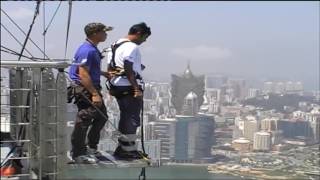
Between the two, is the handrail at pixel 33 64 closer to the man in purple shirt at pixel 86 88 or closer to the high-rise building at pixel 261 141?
the man in purple shirt at pixel 86 88

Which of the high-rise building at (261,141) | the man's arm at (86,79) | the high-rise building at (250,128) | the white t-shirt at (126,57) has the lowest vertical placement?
the high-rise building at (261,141)

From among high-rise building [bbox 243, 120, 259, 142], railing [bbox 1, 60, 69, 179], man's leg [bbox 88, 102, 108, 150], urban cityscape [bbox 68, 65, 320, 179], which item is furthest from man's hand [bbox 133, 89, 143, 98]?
high-rise building [bbox 243, 120, 259, 142]

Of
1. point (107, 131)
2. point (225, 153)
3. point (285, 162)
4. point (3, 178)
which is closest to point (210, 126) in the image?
point (225, 153)

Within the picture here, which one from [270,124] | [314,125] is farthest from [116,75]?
[270,124]

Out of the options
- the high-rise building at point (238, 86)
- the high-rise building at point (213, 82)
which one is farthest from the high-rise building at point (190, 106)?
the high-rise building at point (238, 86)

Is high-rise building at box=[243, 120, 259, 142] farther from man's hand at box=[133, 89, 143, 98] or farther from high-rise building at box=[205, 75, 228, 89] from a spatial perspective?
man's hand at box=[133, 89, 143, 98]

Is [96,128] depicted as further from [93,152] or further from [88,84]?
[88,84]
